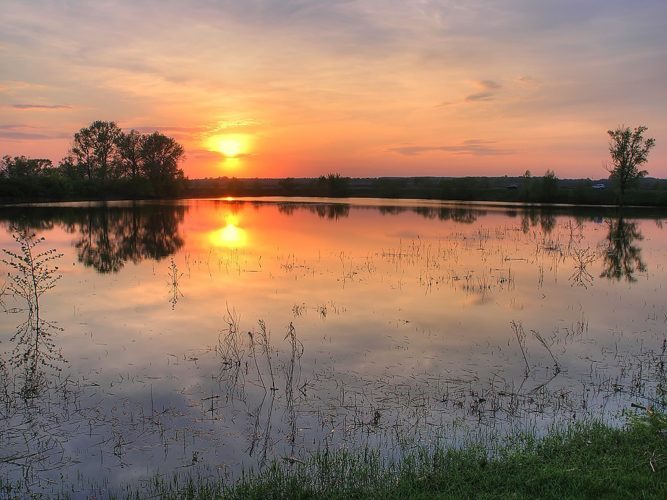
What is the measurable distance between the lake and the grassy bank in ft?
1.72

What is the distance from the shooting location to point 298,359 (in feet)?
35.9

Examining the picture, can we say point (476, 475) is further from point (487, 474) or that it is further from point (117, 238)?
point (117, 238)

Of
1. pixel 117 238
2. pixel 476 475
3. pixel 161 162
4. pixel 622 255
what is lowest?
pixel 476 475

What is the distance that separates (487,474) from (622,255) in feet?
85.0

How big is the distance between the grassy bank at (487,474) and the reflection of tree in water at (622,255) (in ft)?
53.6

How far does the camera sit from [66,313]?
47.7 ft

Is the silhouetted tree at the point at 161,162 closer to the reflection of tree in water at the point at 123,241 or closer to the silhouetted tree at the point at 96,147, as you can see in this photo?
the silhouetted tree at the point at 96,147

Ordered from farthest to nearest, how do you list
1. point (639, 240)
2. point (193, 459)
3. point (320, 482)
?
point (639, 240), point (193, 459), point (320, 482)

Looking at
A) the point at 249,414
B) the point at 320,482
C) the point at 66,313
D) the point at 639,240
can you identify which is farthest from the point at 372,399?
the point at 639,240

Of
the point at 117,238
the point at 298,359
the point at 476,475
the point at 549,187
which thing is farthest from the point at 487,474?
the point at 549,187

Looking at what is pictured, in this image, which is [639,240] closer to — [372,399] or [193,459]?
[372,399]

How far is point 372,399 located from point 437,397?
1233mm

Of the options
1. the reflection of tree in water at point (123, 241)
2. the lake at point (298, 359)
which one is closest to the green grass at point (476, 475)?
the lake at point (298, 359)

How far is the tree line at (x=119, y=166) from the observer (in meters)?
94.1
